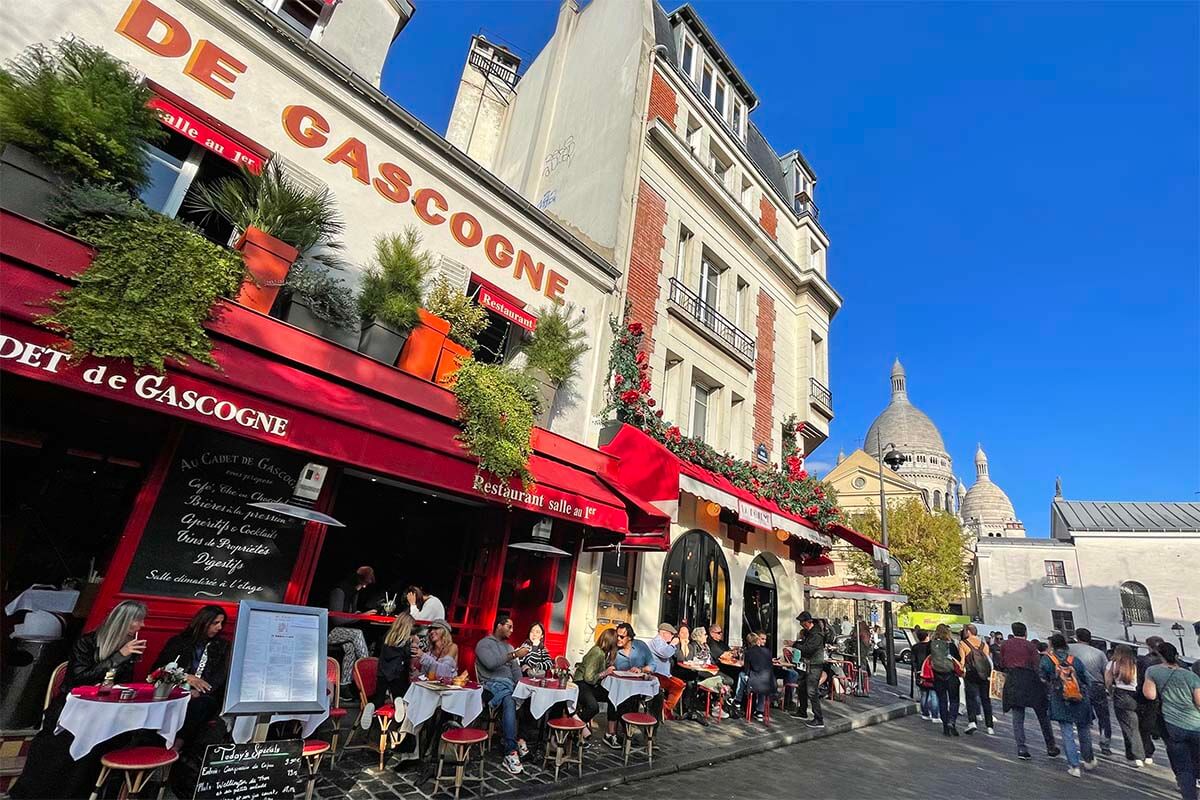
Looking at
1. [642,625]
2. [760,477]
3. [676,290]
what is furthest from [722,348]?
→ [642,625]

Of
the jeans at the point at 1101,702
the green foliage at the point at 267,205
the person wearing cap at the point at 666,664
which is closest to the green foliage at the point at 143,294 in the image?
the green foliage at the point at 267,205

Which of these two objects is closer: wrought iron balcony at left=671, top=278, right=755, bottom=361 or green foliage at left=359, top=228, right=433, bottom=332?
green foliage at left=359, top=228, right=433, bottom=332

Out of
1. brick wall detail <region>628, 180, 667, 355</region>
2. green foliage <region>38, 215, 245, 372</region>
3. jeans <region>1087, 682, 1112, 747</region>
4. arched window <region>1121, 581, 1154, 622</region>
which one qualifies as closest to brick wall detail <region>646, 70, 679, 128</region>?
brick wall detail <region>628, 180, 667, 355</region>

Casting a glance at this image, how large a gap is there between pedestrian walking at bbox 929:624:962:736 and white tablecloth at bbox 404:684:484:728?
840cm

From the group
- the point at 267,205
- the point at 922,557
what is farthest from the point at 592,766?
the point at 922,557

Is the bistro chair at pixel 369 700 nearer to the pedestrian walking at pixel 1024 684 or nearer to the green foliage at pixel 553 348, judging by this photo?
the green foliage at pixel 553 348

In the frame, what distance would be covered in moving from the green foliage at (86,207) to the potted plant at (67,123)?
0.24 ft

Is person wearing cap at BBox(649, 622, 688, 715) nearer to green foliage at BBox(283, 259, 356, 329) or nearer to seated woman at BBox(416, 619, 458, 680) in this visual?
seated woman at BBox(416, 619, 458, 680)

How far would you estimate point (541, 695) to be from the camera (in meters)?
5.48

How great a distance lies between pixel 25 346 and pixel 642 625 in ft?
27.9

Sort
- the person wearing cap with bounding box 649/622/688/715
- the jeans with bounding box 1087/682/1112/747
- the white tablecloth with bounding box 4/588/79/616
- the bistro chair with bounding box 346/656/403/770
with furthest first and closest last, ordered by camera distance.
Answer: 1. the jeans with bounding box 1087/682/1112/747
2. the person wearing cap with bounding box 649/622/688/715
3. the bistro chair with bounding box 346/656/403/770
4. the white tablecloth with bounding box 4/588/79/616

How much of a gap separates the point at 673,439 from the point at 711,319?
403 cm

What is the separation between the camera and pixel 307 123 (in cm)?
657

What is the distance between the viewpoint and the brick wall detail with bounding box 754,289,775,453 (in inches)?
524
